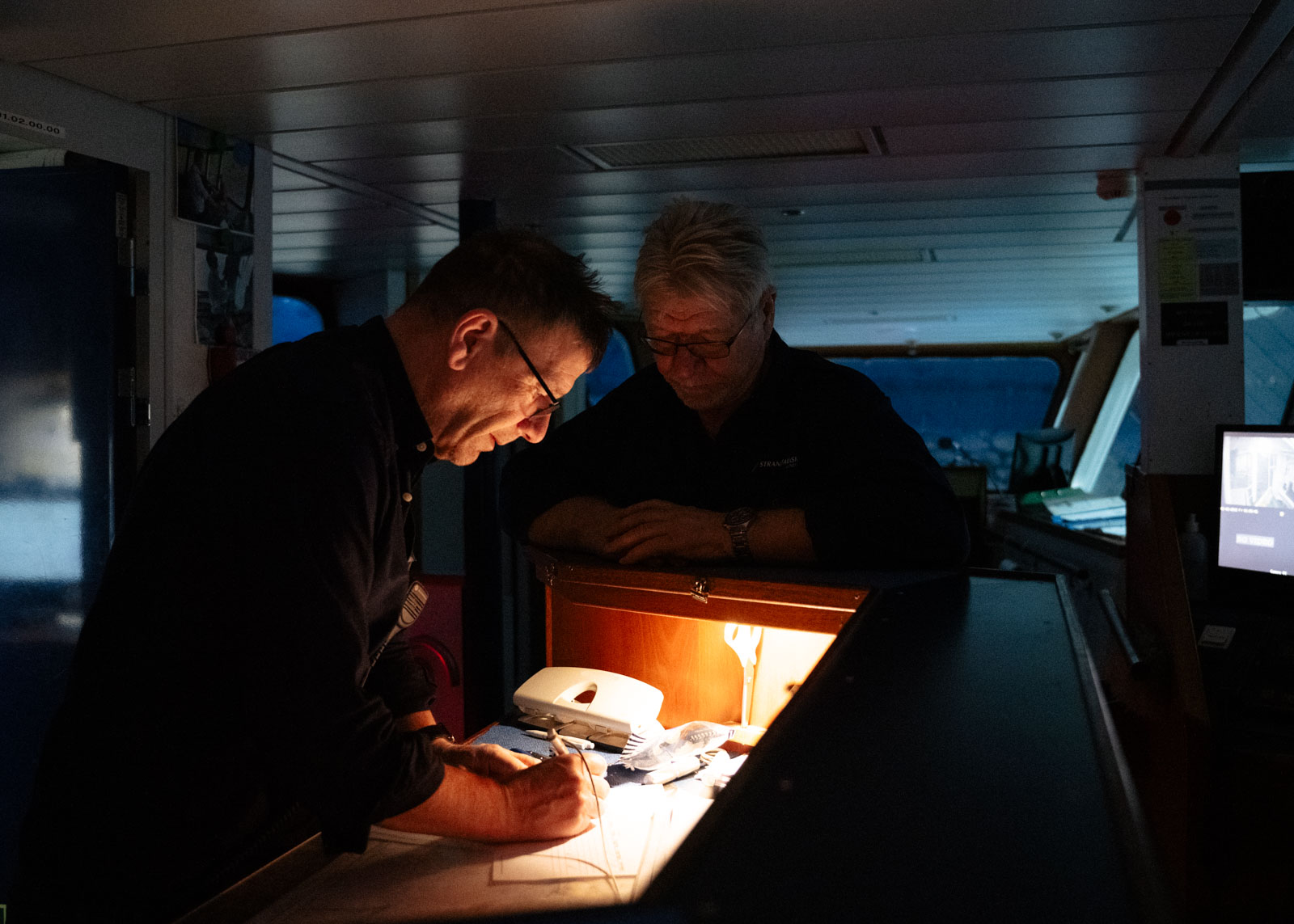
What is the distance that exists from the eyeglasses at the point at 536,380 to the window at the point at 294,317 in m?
5.07

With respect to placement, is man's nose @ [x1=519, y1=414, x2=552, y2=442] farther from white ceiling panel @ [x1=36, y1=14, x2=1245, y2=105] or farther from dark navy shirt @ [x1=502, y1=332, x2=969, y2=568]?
white ceiling panel @ [x1=36, y1=14, x2=1245, y2=105]

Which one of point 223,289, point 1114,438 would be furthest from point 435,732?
point 1114,438

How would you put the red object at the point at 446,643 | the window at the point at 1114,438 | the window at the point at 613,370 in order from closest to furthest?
1. the red object at the point at 446,643
2. the window at the point at 1114,438
3. the window at the point at 613,370

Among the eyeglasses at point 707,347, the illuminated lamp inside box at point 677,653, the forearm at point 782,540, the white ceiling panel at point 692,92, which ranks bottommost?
the illuminated lamp inside box at point 677,653

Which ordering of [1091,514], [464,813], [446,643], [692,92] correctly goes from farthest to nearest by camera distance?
[1091,514] < [446,643] < [692,92] < [464,813]

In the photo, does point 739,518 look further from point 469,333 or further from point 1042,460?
point 1042,460

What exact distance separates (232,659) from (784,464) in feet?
3.35

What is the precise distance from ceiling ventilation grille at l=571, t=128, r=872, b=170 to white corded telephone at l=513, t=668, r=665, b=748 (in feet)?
6.28

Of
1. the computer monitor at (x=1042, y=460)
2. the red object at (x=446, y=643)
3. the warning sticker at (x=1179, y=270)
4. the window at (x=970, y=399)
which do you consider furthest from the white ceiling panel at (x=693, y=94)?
the window at (x=970, y=399)

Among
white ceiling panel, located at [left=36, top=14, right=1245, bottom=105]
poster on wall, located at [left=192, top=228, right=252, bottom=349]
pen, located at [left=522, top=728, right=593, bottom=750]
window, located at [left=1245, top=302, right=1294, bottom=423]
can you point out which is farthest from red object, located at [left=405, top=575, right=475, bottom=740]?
window, located at [left=1245, top=302, right=1294, bottom=423]

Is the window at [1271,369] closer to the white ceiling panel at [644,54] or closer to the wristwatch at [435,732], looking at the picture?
the white ceiling panel at [644,54]

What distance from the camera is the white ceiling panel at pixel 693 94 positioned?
2082mm

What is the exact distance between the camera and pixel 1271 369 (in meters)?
4.54

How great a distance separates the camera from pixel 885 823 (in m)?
0.62
